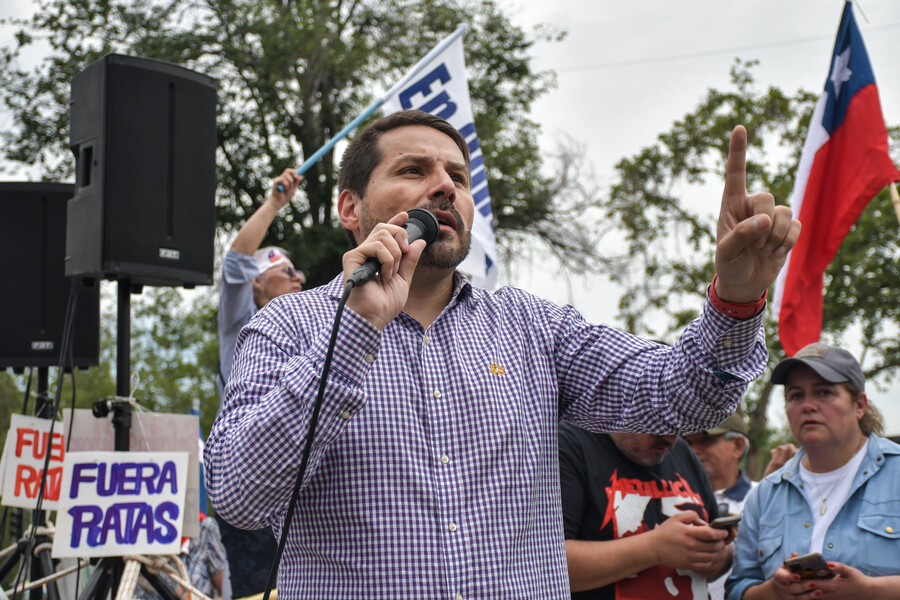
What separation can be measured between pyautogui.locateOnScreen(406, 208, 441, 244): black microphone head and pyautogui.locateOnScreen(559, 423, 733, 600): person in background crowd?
1.52m

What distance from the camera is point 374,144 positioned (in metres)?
2.26

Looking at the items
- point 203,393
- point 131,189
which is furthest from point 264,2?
point 131,189

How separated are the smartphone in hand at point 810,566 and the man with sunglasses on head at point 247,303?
2.12 metres

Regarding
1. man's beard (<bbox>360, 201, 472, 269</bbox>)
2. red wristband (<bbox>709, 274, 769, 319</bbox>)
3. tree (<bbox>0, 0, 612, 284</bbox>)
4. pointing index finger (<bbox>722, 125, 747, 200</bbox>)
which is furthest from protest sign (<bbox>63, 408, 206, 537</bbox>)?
tree (<bbox>0, 0, 612, 284</bbox>)

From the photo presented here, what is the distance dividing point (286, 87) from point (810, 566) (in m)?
14.6

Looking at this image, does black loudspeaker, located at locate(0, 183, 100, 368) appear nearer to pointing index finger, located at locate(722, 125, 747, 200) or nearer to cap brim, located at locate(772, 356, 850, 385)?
cap brim, located at locate(772, 356, 850, 385)

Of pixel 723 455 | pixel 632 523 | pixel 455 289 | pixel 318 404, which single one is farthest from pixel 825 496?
pixel 318 404

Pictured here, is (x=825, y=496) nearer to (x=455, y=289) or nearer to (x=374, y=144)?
(x=455, y=289)

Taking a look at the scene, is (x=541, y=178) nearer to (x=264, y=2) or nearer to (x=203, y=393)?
(x=264, y=2)

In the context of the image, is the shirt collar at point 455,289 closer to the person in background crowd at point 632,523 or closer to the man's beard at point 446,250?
the man's beard at point 446,250

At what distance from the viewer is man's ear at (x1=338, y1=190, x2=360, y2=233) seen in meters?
2.30

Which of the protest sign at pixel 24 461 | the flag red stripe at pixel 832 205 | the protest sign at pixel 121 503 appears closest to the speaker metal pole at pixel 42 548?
the protest sign at pixel 24 461

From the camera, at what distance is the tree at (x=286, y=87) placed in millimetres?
15875

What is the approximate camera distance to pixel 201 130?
3883 mm
